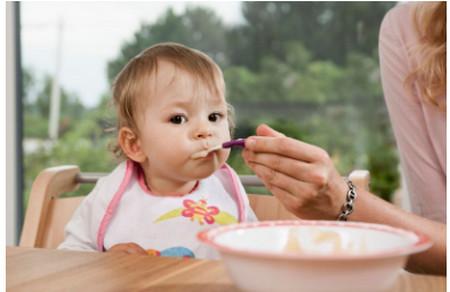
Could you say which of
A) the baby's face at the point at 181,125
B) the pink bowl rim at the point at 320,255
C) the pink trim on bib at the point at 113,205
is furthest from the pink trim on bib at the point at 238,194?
the pink bowl rim at the point at 320,255

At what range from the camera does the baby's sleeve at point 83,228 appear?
1454 mm

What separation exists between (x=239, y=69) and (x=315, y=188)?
2.42 meters

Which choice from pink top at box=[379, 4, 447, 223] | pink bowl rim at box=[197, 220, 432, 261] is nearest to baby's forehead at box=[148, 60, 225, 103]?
pink top at box=[379, 4, 447, 223]

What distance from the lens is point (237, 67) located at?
11.1ft

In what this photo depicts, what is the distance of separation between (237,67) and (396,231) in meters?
2.72

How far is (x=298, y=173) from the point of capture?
0.99 m

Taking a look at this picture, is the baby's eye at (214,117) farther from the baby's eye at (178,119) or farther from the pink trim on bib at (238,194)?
the pink trim on bib at (238,194)

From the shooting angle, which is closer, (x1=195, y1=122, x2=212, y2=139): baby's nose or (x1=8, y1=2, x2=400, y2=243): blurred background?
(x1=195, y1=122, x2=212, y2=139): baby's nose

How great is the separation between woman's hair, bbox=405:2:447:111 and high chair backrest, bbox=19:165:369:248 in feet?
1.20

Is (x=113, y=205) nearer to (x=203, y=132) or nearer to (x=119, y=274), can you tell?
(x=203, y=132)

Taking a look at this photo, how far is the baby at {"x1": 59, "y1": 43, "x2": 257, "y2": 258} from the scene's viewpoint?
4.75 feet

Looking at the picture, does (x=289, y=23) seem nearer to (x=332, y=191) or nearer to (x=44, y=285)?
(x=332, y=191)

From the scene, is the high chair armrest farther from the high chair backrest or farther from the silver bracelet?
the silver bracelet

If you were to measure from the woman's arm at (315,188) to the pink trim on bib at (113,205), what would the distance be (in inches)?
20.5
